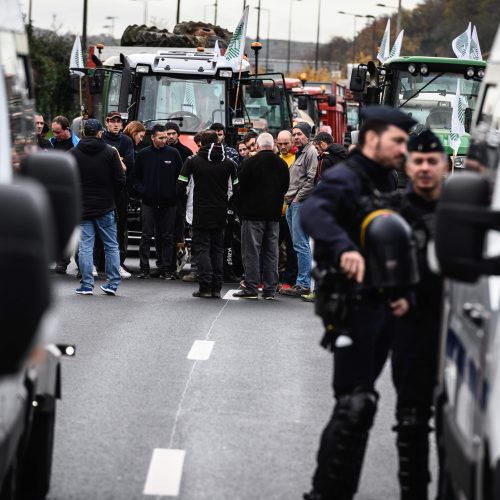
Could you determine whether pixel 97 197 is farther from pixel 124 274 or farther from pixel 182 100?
pixel 182 100

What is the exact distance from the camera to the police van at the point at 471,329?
4.25 metres

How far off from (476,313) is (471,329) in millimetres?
97

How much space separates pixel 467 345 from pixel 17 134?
2174mm

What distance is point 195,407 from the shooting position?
365 inches

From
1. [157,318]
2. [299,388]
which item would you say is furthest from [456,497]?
[157,318]

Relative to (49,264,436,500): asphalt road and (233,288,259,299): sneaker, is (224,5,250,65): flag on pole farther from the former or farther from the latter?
(49,264,436,500): asphalt road

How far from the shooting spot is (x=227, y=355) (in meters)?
11.8

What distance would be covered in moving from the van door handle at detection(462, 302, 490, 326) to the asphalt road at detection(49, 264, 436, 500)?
227 centimetres

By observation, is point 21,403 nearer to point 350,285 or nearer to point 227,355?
point 350,285

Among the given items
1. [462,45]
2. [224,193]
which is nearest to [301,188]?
[224,193]

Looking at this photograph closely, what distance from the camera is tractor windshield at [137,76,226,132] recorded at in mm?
22969

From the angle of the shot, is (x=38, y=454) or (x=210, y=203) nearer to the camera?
(x=38, y=454)

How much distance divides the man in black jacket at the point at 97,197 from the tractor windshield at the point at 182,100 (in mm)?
6817

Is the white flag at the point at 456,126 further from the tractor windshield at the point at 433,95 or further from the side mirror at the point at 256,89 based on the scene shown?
the side mirror at the point at 256,89
